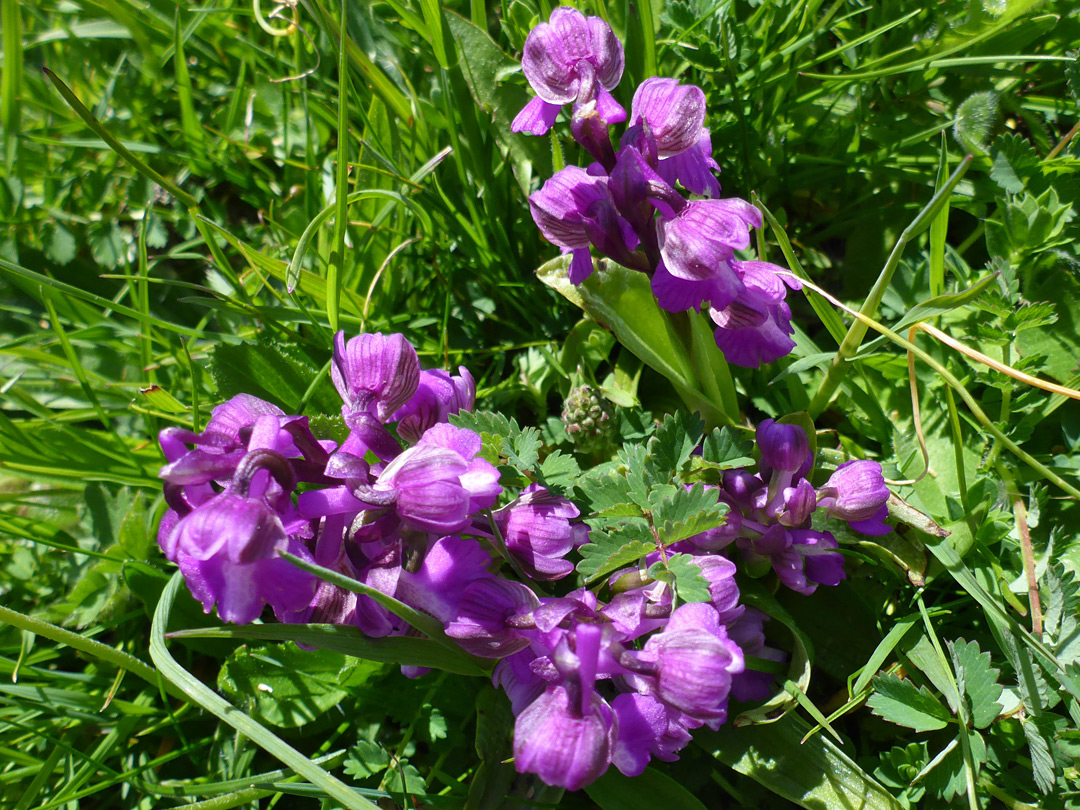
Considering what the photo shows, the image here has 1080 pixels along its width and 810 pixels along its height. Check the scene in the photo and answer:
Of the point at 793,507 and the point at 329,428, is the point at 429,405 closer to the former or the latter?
the point at 329,428

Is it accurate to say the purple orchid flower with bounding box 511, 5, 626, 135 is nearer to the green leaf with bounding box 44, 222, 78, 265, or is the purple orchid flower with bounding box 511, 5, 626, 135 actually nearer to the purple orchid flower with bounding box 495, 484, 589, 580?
the purple orchid flower with bounding box 495, 484, 589, 580

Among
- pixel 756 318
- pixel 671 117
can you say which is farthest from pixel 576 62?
pixel 756 318

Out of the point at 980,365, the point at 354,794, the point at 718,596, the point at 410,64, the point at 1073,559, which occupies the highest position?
the point at 410,64

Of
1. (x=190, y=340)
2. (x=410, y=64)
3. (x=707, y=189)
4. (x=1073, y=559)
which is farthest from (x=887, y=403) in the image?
(x=190, y=340)

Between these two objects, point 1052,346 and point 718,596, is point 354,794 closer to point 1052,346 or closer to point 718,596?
point 718,596

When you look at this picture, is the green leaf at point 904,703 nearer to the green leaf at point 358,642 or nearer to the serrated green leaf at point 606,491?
the serrated green leaf at point 606,491

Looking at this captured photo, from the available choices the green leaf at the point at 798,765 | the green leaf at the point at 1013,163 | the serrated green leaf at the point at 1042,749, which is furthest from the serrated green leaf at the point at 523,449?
the green leaf at the point at 1013,163
